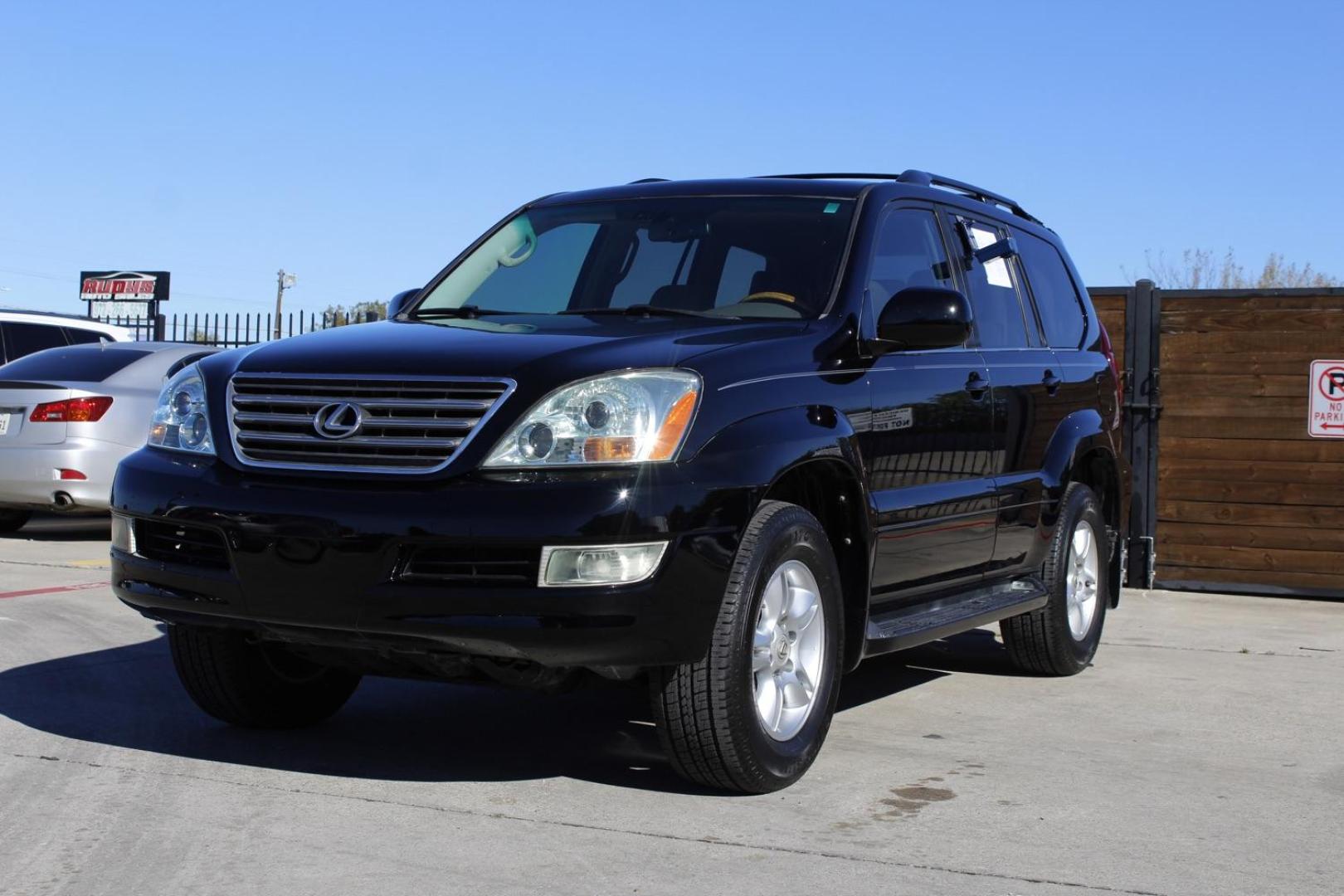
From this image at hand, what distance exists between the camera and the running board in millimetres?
5480

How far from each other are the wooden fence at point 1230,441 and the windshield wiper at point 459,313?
6.45m

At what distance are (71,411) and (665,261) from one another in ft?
24.8

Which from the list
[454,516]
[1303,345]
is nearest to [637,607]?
[454,516]

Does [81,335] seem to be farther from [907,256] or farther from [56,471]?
[907,256]

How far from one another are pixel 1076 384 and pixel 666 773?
3.22m

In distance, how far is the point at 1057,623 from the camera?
23.8 feet

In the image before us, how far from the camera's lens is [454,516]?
14.3ft

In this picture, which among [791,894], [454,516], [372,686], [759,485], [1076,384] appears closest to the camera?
[791,894]

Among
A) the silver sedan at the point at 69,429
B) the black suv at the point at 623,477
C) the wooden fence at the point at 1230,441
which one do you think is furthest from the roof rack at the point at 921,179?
the silver sedan at the point at 69,429

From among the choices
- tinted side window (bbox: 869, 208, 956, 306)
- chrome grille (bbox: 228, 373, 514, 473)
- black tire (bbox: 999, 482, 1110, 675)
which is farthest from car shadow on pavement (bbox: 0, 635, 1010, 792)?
tinted side window (bbox: 869, 208, 956, 306)

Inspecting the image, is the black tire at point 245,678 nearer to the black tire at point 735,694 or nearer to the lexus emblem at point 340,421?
the lexus emblem at point 340,421

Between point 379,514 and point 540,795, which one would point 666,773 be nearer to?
point 540,795

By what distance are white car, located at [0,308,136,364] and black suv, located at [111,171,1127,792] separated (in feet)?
31.7

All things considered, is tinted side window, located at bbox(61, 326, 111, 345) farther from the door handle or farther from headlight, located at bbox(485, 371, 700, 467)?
headlight, located at bbox(485, 371, 700, 467)
